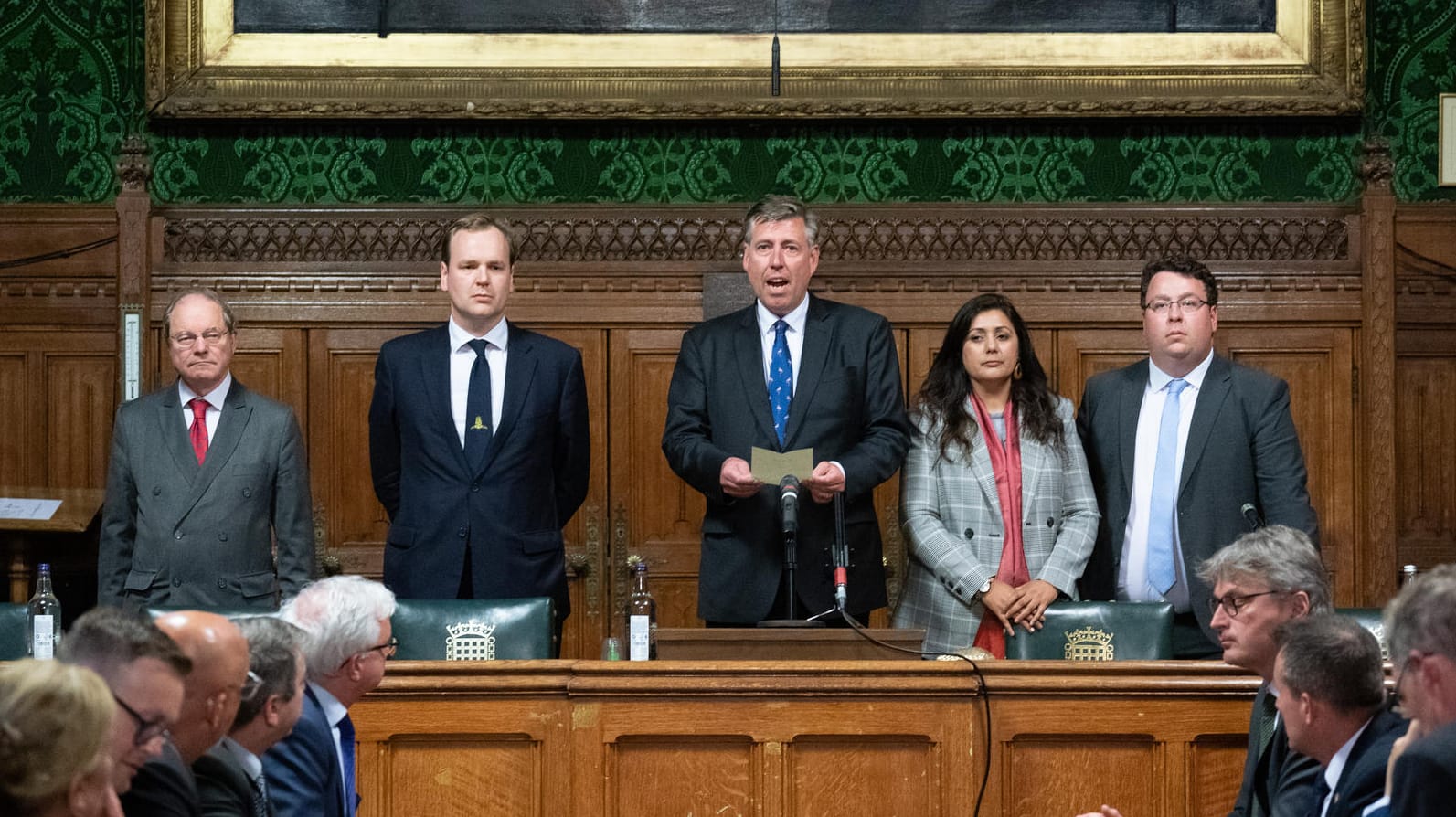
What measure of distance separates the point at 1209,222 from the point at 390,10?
324cm

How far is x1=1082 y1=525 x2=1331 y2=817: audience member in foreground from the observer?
11.7 ft

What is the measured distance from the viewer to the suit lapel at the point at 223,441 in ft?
16.6

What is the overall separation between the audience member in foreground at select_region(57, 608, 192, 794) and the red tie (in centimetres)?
274

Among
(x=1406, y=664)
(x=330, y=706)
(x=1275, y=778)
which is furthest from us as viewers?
(x=1275, y=778)

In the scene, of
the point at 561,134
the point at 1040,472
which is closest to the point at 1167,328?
the point at 1040,472

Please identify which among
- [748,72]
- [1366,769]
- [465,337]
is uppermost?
[748,72]

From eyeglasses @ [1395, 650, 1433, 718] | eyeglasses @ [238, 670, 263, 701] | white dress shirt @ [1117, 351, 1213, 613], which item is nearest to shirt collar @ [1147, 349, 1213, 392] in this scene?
white dress shirt @ [1117, 351, 1213, 613]

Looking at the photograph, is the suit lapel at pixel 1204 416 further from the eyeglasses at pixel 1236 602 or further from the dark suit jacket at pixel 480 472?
Result: the dark suit jacket at pixel 480 472

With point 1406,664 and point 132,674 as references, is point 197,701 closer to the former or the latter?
point 132,674

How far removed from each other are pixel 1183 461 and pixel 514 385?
1897 millimetres

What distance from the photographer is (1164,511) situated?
4.98 metres

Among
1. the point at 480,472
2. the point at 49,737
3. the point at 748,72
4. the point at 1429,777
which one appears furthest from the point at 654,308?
the point at 49,737

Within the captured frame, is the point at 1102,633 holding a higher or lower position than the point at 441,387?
lower

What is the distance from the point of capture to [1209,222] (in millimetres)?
6812
